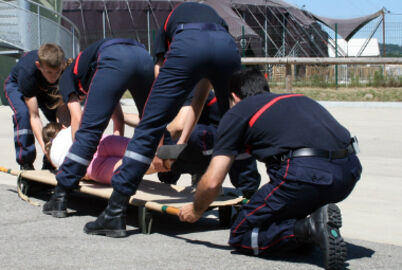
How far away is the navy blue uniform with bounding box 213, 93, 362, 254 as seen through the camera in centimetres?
357

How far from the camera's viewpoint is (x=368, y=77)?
67.9ft

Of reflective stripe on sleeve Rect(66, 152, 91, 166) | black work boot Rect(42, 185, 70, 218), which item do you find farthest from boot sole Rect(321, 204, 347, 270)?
black work boot Rect(42, 185, 70, 218)

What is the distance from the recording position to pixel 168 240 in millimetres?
4203

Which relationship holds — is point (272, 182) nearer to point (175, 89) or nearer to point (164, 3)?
point (175, 89)

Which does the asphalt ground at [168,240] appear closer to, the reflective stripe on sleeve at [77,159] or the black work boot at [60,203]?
the black work boot at [60,203]

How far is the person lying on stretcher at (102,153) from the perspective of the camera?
508 cm

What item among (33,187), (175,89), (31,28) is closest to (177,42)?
Result: (175,89)

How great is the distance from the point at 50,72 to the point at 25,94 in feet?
2.68

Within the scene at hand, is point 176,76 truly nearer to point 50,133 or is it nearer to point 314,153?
point 314,153

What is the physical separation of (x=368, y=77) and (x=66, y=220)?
17220 millimetres

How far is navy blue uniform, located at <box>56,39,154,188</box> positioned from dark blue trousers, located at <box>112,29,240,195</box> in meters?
0.44

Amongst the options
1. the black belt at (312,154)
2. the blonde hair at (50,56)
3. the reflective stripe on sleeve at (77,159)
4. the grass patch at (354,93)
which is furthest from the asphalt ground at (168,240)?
the grass patch at (354,93)

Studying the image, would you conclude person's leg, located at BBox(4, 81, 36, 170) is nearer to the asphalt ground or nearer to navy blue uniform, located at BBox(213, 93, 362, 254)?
the asphalt ground

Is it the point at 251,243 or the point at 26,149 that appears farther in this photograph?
the point at 26,149
